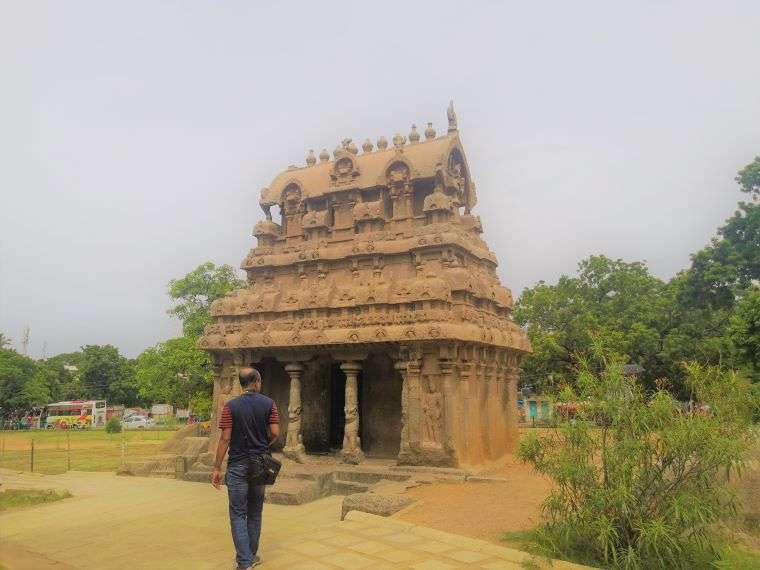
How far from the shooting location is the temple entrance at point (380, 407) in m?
14.3

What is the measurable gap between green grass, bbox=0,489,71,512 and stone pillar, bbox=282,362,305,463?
4765 mm

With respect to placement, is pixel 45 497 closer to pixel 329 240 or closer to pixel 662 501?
pixel 329 240

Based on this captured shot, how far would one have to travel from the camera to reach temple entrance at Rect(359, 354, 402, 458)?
14344mm

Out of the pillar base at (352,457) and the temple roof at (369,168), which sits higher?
the temple roof at (369,168)

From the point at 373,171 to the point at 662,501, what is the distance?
40.2 ft

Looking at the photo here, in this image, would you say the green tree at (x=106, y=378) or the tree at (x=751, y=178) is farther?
the green tree at (x=106, y=378)

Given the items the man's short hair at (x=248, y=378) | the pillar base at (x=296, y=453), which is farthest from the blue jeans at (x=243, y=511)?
the pillar base at (x=296, y=453)

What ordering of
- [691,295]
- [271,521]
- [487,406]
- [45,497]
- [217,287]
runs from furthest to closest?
[217,287], [691,295], [487,406], [45,497], [271,521]

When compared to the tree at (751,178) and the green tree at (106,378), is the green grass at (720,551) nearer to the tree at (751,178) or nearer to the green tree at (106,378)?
the tree at (751,178)

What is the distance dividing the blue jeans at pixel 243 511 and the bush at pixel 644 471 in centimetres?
316

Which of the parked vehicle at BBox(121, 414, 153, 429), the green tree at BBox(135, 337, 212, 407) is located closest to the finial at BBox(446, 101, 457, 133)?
the green tree at BBox(135, 337, 212, 407)

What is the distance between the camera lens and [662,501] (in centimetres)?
578

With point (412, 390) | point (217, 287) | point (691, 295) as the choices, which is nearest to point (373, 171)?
point (412, 390)

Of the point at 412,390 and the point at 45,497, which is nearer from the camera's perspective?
the point at 45,497
